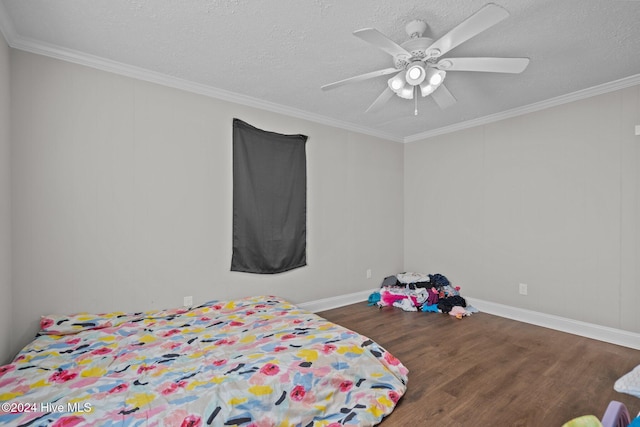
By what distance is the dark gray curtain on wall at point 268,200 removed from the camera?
325 cm

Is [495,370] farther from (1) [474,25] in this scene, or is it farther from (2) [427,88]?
(1) [474,25]

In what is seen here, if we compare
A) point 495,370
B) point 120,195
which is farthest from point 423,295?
point 120,195

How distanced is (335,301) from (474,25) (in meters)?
3.30

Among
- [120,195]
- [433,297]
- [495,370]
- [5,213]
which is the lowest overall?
[495,370]

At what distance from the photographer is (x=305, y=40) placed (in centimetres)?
221

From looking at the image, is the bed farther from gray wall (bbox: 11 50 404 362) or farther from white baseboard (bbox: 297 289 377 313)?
white baseboard (bbox: 297 289 377 313)

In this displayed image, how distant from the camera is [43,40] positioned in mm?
2236

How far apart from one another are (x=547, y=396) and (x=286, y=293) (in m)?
2.51

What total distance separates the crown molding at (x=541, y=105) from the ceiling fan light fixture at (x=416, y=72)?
221 cm

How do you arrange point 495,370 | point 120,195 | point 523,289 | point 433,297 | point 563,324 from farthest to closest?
point 433,297 < point 523,289 < point 563,324 < point 120,195 < point 495,370

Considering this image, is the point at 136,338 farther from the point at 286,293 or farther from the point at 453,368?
the point at 453,368

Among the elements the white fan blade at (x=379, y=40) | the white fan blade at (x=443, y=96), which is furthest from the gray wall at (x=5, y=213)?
the white fan blade at (x=443, y=96)

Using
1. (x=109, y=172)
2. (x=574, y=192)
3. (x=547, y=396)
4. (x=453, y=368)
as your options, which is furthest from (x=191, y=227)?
(x=574, y=192)

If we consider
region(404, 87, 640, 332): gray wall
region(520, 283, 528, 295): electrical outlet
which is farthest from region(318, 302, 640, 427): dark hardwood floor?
region(404, 87, 640, 332): gray wall
